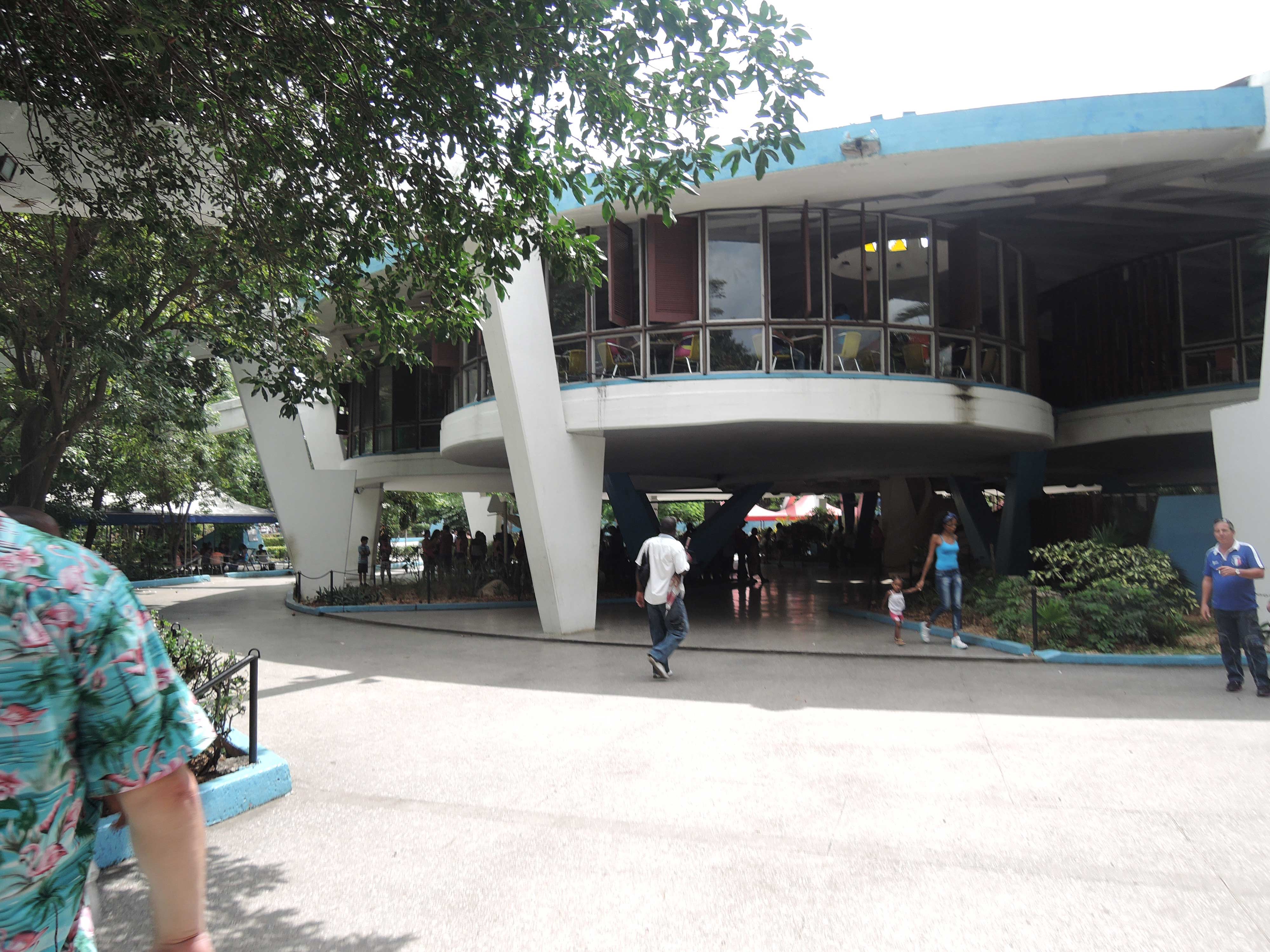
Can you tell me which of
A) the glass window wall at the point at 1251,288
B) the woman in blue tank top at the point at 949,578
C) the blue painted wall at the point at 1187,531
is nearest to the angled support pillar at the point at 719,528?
the woman in blue tank top at the point at 949,578

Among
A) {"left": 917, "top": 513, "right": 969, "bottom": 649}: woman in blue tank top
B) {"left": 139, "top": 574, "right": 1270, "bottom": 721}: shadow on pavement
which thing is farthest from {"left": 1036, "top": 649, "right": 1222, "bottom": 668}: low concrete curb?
{"left": 917, "top": 513, "right": 969, "bottom": 649}: woman in blue tank top

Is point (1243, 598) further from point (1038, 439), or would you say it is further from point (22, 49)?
point (22, 49)

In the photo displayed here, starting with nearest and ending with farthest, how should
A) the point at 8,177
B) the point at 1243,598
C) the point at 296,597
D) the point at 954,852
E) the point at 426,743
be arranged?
the point at 954,852 < the point at 426,743 < the point at 8,177 < the point at 1243,598 < the point at 296,597

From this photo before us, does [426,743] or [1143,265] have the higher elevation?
[1143,265]

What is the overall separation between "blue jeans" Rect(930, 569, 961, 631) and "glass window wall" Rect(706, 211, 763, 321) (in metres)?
4.66

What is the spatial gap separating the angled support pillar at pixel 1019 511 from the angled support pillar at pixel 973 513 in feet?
8.62

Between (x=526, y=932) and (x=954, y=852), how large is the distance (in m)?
2.16

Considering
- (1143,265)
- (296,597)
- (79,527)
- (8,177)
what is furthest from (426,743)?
(79,527)

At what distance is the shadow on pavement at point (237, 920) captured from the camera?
11.0ft

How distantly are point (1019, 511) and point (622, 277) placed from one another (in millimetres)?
9540

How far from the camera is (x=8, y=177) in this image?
7.07m

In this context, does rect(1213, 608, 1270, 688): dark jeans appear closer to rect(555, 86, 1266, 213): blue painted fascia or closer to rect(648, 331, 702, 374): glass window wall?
rect(555, 86, 1266, 213): blue painted fascia

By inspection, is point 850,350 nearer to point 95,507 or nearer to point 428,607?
point 428,607

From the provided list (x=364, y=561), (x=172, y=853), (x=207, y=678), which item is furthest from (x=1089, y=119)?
(x=364, y=561)
